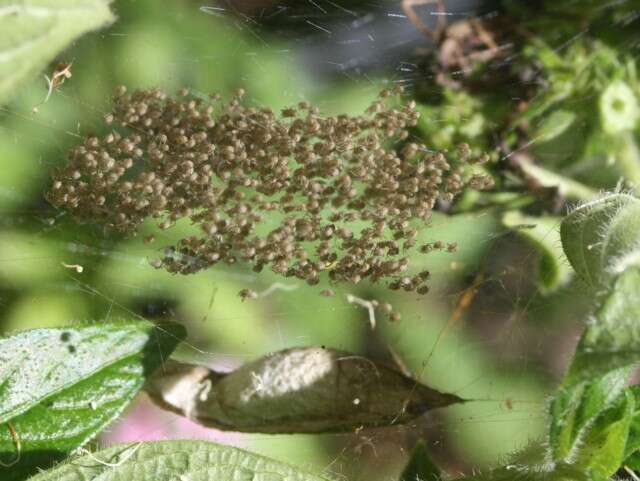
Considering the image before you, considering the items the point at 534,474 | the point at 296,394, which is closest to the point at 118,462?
the point at 296,394

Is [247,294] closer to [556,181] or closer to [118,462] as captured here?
[118,462]

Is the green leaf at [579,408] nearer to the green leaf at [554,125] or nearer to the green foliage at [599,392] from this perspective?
the green foliage at [599,392]

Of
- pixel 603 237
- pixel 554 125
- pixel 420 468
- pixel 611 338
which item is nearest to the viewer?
pixel 611 338

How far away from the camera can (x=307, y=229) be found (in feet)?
2.23

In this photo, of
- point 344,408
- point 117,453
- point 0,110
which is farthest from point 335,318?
point 0,110

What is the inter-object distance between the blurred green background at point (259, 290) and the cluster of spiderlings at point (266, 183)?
2 centimetres

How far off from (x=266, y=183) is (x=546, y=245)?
10.1 inches

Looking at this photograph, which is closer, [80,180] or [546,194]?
[80,180]

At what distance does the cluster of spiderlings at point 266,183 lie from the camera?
653 mm

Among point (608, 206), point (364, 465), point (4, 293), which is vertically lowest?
point (364, 465)

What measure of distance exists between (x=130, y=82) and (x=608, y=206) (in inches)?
15.3

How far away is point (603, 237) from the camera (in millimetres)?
546

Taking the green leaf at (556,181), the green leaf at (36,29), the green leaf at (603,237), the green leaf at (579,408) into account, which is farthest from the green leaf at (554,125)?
the green leaf at (36,29)

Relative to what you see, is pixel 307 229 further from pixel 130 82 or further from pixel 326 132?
pixel 130 82
